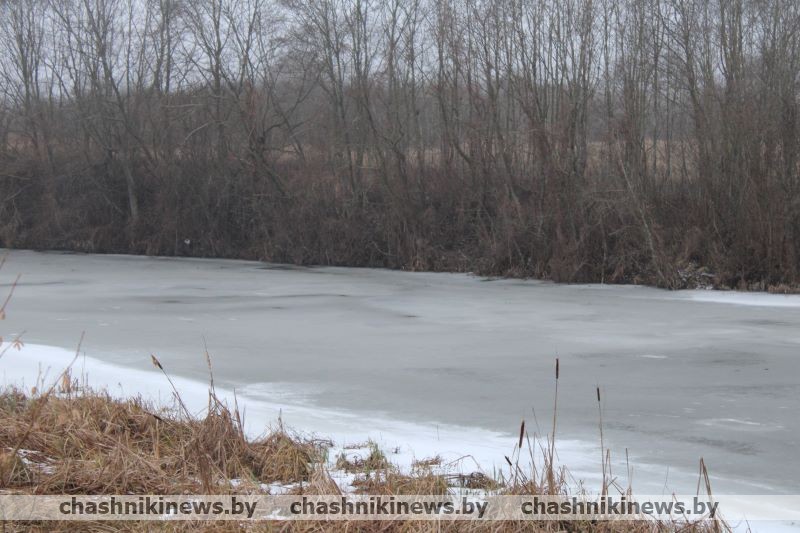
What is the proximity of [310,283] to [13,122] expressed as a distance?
18422mm

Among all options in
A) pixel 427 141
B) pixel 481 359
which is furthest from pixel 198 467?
pixel 427 141

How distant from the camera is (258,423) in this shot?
6230 mm

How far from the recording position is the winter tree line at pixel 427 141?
17.0m

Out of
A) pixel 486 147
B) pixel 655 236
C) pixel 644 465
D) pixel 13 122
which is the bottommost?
pixel 644 465

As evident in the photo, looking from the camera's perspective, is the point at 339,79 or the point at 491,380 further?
the point at 339,79

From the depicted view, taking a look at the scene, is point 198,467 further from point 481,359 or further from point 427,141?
point 427,141

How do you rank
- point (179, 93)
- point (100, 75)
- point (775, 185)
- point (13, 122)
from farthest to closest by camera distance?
point (13, 122)
point (100, 75)
point (179, 93)
point (775, 185)

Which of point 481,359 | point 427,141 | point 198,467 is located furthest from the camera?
point 427,141

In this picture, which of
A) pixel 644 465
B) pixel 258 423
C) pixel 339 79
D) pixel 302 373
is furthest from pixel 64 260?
pixel 644 465

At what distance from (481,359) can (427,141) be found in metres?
14.4

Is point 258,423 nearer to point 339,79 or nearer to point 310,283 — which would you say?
point 310,283

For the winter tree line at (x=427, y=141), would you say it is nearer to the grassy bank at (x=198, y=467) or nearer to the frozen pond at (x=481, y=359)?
the frozen pond at (x=481, y=359)

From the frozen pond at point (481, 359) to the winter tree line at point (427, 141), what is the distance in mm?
2274

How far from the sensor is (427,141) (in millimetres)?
22703
